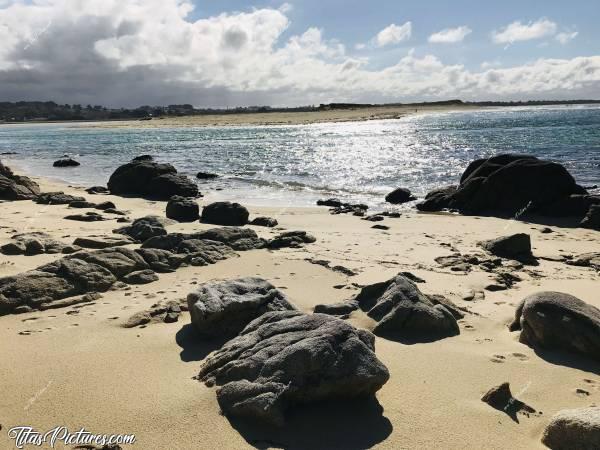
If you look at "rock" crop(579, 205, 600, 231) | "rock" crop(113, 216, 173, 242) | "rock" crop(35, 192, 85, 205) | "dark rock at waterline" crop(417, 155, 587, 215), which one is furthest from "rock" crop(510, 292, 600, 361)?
"rock" crop(35, 192, 85, 205)

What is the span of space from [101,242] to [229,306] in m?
5.11

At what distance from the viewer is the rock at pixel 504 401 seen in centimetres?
433

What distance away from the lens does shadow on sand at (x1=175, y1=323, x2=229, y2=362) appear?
208 inches

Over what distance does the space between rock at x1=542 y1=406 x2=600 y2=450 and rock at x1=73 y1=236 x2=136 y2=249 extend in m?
8.07

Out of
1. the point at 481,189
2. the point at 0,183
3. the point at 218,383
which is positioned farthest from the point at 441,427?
the point at 0,183

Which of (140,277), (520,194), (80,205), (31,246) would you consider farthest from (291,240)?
(520,194)

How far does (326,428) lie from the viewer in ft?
13.1

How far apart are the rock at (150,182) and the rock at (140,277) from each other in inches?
488

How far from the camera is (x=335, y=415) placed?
415 cm

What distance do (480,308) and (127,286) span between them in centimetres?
480

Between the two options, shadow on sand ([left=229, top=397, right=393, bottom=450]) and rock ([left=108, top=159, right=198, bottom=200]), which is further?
rock ([left=108, top=159, right=198, bottom=200])

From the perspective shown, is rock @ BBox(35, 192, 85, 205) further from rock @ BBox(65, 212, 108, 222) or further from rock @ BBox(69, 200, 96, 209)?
rock @ BBox(65, 212, 108, 222)

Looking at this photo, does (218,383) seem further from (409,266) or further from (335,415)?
(409,266)

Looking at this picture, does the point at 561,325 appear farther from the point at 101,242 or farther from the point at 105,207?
the point at 105,207
